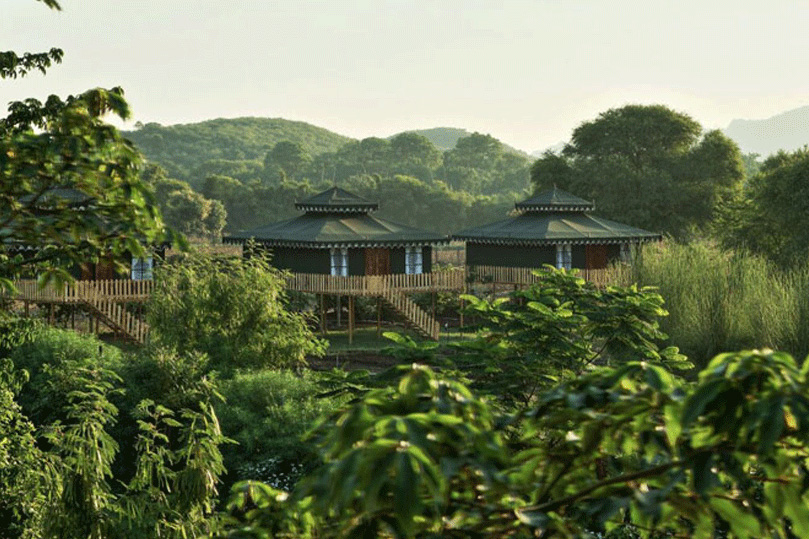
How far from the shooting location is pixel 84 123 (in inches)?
271

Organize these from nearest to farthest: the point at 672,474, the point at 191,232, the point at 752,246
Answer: the point at 672,474 < the point at 752,246 < the point at 191,232

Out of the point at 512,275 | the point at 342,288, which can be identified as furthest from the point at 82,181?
the point at 512,275

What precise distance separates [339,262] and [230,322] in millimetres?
19335

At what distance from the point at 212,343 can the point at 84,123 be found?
57.3ft

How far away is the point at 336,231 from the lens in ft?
143

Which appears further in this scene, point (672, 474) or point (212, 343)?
point (212, 343)

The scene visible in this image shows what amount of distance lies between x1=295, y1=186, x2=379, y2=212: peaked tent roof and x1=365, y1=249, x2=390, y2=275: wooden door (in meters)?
2.52

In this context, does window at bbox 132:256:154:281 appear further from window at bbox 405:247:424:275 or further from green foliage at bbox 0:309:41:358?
green foliage at bbox 0:309:41:358

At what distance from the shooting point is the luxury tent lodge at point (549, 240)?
148 feet

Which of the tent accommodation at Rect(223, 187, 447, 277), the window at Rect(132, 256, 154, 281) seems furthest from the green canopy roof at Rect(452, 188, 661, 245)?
the window at Rect(132, 256, 154, 281)

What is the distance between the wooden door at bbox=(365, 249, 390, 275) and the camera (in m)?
44.1

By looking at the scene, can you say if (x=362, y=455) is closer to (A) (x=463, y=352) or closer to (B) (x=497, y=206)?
(A) (x=463, y=352)

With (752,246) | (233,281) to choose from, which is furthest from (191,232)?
(233,281)

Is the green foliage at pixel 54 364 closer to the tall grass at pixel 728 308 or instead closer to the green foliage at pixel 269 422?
the green foliage at pixel 269 422
